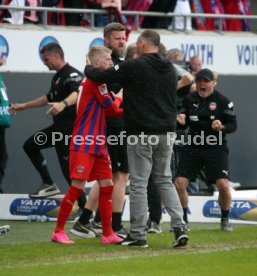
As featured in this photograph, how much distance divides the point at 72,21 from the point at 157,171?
6362 millimetres

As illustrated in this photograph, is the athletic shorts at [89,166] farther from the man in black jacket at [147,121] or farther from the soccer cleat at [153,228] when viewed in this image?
the soccer cleat at [153,228]

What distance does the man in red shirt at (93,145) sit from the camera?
38.1ft

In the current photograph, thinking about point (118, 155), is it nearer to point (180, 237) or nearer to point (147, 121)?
point (147, 121)

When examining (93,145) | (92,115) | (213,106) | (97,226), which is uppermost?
(92,115)

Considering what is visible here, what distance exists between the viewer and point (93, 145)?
1162cm

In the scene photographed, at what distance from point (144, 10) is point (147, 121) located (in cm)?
736

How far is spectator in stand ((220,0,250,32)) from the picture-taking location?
19781 millimetres

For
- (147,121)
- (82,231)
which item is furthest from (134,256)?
(82,231)

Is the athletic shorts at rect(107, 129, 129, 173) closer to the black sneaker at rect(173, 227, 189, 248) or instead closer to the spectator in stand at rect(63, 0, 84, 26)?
the black sneaker at rect(173, 227, 189, 248)

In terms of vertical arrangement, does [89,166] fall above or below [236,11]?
below

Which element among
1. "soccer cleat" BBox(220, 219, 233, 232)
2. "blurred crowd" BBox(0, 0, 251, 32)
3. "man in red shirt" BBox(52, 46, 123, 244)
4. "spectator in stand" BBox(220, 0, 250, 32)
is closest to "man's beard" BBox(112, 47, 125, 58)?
"man in red shirt" BBox(52, 46, 123, 244)

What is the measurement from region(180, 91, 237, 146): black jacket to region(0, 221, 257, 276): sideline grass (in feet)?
4.21

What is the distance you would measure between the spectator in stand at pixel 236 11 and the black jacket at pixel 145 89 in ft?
28.2

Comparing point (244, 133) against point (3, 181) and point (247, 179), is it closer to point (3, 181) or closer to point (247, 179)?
point (247, 179)
